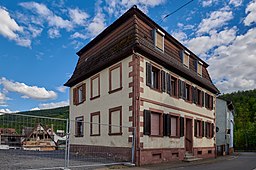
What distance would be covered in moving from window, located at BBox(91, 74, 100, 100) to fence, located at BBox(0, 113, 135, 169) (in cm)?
219

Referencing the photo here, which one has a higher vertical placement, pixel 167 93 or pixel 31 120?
pixel 167 93

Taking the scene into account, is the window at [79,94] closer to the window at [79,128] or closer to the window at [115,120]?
the window at [79,128]

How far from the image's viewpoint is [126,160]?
48.7 ft

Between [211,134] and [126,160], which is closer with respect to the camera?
[126,160]

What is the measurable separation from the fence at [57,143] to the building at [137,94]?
10 cm

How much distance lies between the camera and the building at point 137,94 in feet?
50.4

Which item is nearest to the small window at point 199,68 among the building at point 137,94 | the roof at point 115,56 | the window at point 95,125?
the roof at point 115,56

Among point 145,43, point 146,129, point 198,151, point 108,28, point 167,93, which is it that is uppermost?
point 108,28

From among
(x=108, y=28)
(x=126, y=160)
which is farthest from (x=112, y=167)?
(x=108, y=28)

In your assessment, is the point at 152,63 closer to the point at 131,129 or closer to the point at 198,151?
the point at 131,129

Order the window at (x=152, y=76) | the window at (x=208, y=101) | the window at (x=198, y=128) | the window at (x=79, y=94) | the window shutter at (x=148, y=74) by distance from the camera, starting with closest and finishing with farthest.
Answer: the window shutter at (x=148, y=74), the window at (x=152, y=76), the window at (x=79, y=94), the window at (x=198, y=128), the window at (x=208, y=101)

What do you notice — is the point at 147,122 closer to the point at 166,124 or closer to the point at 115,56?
the point at 166,124

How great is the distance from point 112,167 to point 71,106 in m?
12.3

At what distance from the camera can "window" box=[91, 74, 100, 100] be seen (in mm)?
19109
